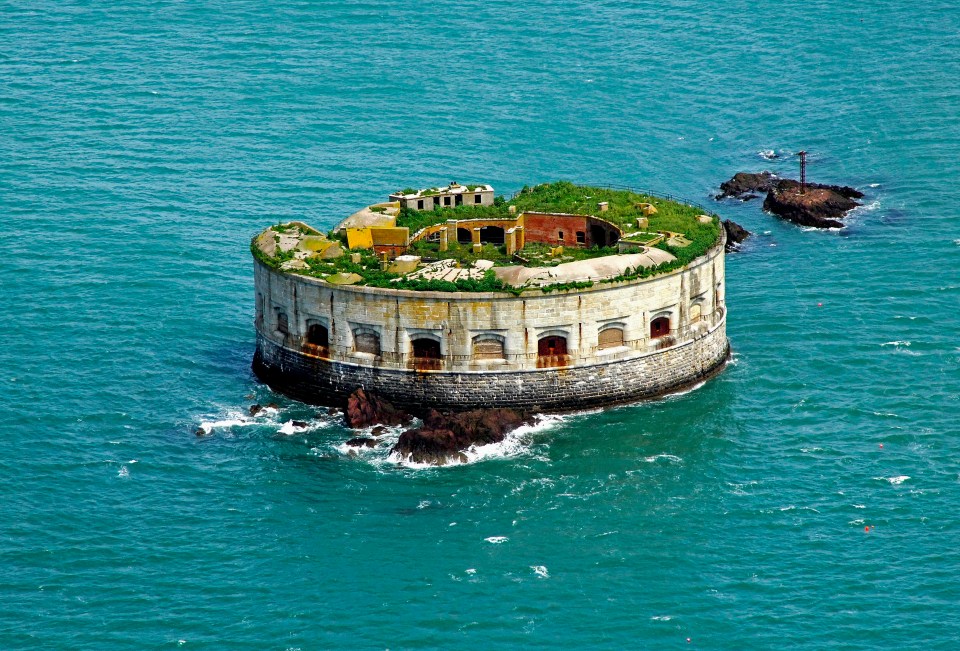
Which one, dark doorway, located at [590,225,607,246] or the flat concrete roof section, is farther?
dark doorway, located at [590,225,607,246]

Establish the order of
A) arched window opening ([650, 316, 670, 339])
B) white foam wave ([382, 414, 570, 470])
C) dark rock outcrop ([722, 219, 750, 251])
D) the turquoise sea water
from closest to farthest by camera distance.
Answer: the turquoise sea water → white foam wave ([382, 414, 570, 470]) → arched window opening ([650, 316, 670, 339]) → dark rock outcrop ([722, 219, 750, 251])

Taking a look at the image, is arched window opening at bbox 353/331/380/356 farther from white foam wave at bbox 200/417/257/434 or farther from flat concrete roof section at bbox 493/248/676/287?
flat concrete roof section at bbox 493/248/676/287

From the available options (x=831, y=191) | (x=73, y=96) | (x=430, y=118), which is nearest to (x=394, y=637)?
(x=831, y=191)

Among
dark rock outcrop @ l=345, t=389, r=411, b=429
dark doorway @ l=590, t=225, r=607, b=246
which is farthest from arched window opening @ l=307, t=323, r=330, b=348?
dark doorway @ l=590, t=225, r=607, b=246

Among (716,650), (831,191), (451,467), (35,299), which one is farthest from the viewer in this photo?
(831,191)

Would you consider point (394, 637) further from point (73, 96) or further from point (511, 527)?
point (73, 96)

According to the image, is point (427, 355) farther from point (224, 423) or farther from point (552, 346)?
point (224, 423)
